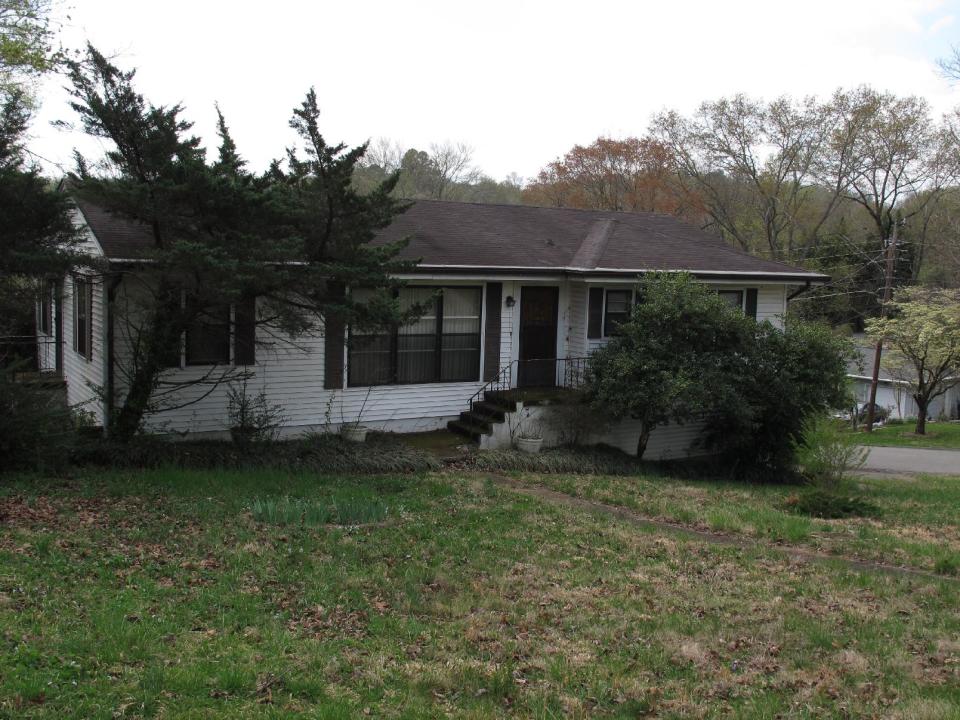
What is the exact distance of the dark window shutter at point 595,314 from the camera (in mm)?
18391

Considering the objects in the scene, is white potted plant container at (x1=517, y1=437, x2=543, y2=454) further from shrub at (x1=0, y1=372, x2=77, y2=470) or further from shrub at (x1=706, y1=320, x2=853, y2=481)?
shrub at (x1=0, y1=372, x2=77, y2=470)

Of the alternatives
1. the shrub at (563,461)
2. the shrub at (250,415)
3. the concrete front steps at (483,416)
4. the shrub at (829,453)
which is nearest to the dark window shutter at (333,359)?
the shrub at (250,415)

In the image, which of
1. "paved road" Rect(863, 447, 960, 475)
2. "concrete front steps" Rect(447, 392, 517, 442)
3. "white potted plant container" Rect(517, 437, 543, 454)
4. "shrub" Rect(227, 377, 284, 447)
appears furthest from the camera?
"paved road" Rect(863, 447, 960, 475)

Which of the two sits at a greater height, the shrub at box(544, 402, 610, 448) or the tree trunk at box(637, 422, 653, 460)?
the shrub at box(544, 402, 610, 448)

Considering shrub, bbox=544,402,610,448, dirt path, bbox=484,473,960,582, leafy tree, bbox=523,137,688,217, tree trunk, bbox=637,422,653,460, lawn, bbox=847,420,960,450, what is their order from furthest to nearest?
leafy tree, bbox=523,137,688,217
lawn, bbox=847,420,960,450
tree trunk, bbox=637,422,653,460
shrub, bbox=544,402,610,448
dirt path, bbox=484,473,960,582

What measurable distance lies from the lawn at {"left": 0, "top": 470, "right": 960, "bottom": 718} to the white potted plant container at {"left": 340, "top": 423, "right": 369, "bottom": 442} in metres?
4.47

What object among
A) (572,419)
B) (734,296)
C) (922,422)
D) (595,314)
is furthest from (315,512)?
(922,422)

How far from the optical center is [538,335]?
18625 millimetres

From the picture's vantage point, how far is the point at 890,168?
1812 inches

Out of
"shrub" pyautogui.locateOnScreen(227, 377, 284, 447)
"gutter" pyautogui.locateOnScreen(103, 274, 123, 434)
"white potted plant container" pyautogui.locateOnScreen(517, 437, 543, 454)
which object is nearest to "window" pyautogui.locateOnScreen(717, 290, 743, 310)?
"white potted plant container" pyautogui.locateOnScreen(517, 437, 543, 454)

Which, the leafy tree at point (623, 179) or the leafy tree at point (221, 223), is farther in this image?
the leafy tree at point (623, 179)

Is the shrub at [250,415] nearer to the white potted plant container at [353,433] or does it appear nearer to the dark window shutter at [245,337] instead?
the dark window shutter at [245,337]

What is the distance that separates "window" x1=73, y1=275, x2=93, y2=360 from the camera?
15.1 m

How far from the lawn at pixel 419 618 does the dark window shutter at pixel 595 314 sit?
25.8 feet
